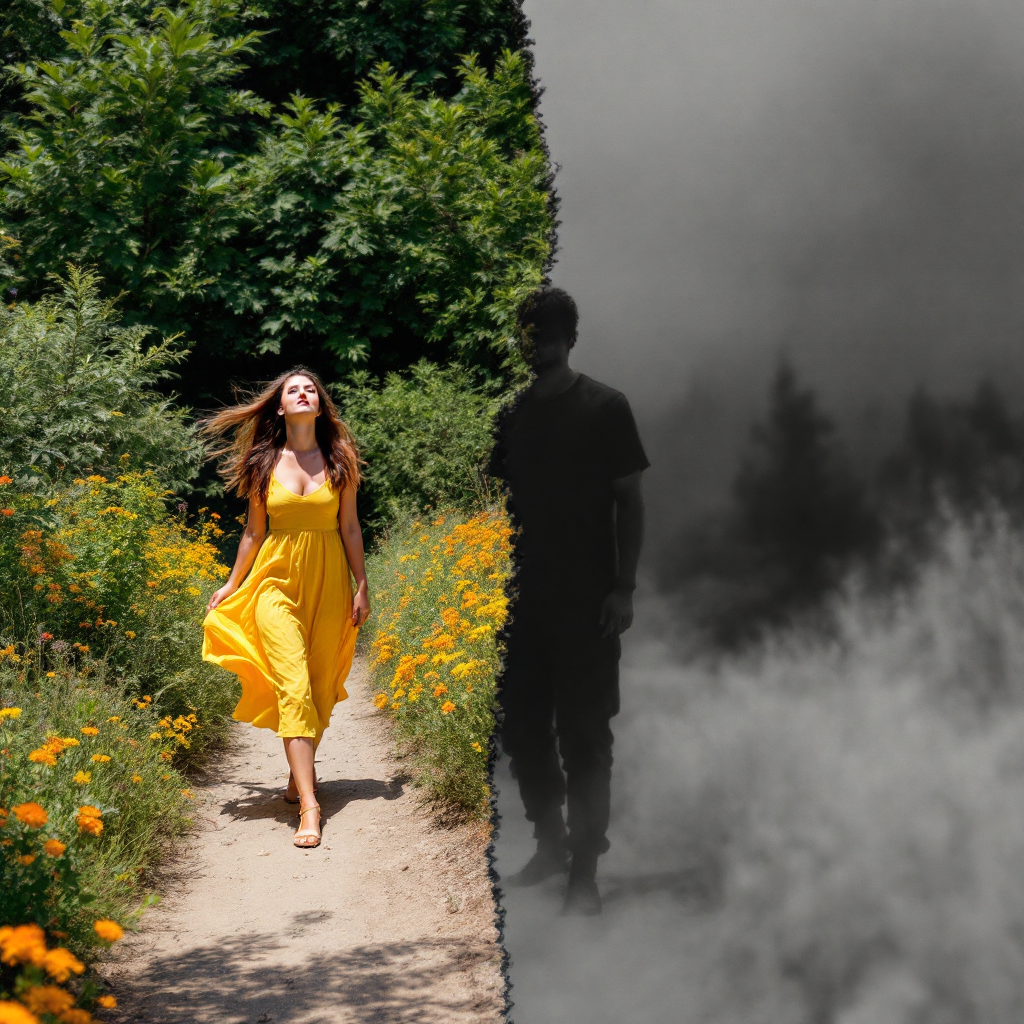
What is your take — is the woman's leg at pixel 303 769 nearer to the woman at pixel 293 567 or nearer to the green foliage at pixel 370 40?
the woman at pixel 293 567

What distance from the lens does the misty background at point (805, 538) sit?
1.17 m

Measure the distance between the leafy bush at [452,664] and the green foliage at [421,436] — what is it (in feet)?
16.5

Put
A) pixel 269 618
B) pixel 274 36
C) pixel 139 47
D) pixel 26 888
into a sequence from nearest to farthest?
pixel 26 888 < pixel 269 618 < pixel 139 47 < pixel 274 36

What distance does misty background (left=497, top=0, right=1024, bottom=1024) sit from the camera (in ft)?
3.85

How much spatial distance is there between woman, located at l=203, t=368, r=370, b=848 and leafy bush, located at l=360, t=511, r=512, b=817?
437 mm

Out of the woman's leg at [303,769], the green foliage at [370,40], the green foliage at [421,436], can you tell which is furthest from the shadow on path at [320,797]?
the green foliage at [370,40]

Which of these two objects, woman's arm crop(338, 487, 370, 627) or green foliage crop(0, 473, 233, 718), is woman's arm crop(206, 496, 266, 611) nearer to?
woman's arm crop(338, 487, 370, 627)

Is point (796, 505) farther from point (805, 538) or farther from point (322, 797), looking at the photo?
point (322, 797)

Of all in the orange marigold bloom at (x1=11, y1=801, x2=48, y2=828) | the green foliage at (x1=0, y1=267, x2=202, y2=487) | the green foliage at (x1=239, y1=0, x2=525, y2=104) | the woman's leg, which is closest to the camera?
the orange marigold bloom at (x1=11, y1=801, x2=48, y2=828)

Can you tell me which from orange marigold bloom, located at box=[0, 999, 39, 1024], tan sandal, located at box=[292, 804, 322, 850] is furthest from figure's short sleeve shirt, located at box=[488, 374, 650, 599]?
tan sandal, located at box=[292, 804, 322, 850]

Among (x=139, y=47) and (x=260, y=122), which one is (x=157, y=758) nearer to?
(x=139, y=47)

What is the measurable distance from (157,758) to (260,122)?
14385mm

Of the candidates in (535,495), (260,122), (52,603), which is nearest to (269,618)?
(52,603)

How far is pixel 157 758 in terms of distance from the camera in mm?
4305
